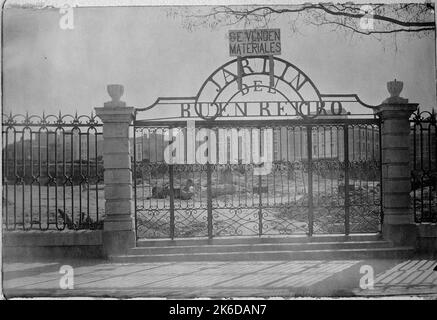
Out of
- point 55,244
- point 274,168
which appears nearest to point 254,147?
point 274,168

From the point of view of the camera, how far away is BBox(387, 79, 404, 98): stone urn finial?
24.7ft

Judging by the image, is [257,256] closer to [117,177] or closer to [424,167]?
[117,177]

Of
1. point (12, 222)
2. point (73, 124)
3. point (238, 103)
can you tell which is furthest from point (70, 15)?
point (12, 222)

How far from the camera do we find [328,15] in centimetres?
716

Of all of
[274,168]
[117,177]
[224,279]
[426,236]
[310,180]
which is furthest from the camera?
[274,168]

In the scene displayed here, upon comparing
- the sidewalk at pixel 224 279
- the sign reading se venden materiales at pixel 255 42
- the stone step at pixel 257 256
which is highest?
the sign reading se venden materiales at pixel 255 42

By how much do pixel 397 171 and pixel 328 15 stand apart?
3203 millimetres

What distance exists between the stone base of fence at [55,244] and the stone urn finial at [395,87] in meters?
6.00

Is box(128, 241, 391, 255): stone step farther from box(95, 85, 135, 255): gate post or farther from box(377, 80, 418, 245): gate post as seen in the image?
box(377, 80, 418, 245): gate post

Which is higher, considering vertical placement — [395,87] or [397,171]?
[395,87]

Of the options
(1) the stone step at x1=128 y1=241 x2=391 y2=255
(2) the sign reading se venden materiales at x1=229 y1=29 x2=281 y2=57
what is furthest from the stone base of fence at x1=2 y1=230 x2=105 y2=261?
(2) the sign reading se venden materiales at x1=229 y1=29 x2=281 y2=57

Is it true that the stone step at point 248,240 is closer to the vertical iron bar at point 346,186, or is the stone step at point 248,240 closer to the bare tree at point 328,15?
the vertical iron bar at point 346,186

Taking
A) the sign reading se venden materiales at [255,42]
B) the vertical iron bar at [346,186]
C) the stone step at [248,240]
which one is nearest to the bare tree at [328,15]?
the sign reading se venden materiales at [255,42]

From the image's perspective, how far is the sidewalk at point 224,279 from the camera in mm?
5961
